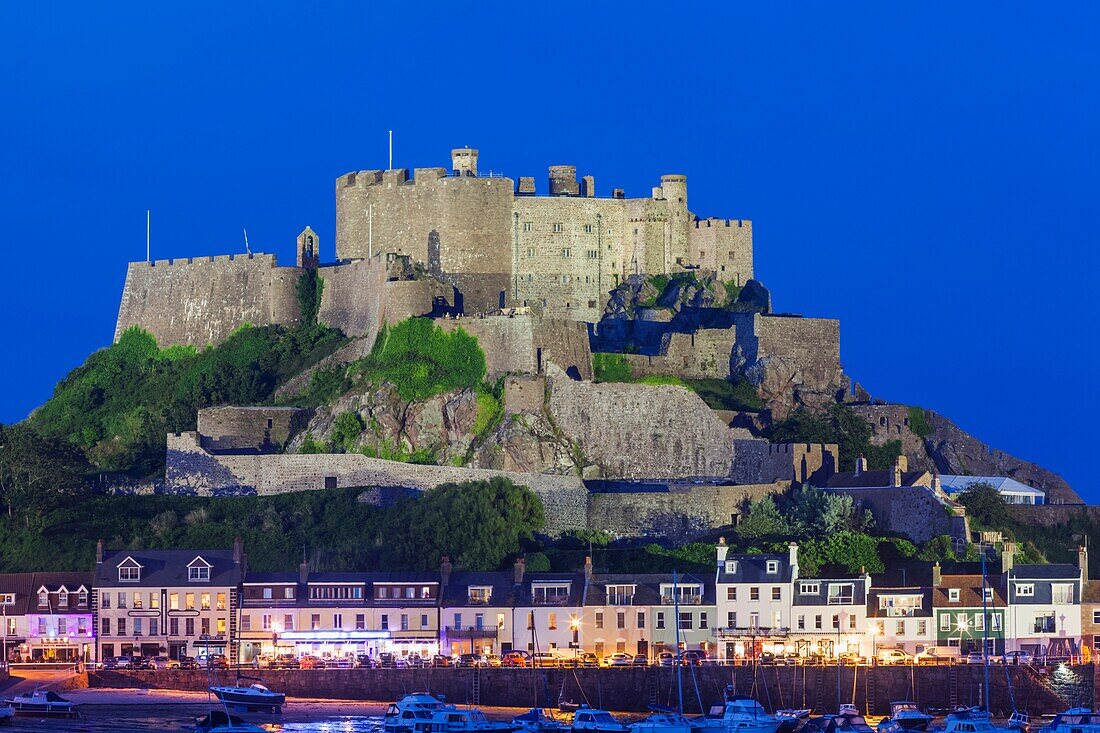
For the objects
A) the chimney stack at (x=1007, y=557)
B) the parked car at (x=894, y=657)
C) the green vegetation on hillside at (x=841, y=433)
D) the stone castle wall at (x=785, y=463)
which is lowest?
the parked car at (x=894, y=657)

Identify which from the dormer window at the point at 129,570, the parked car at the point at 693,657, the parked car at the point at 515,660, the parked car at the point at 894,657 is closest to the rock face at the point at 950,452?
the parked car at the point at 894,657

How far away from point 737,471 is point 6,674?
78.2 ft

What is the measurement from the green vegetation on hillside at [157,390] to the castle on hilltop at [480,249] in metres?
1.05

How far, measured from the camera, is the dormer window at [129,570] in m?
79.1

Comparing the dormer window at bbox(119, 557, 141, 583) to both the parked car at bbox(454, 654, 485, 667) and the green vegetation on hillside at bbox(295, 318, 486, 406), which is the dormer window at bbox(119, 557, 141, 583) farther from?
the green vegetation on hillside at bbox(295, 318, 486, 406)

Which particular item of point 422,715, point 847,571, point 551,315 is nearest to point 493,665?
point 422,715

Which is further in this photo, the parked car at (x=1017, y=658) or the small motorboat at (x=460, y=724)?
the parked car at (x=1017, y=658)

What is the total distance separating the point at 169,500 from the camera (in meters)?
85.9

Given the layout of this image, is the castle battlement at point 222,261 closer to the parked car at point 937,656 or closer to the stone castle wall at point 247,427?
the stone castle wall at point 247,427

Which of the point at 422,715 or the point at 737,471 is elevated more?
the point at 737,471

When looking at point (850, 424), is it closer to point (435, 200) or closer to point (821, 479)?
point (821, 479)

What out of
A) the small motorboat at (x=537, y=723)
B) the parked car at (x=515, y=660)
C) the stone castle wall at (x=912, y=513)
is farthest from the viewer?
the stone castle wall at (x=912, y=513)

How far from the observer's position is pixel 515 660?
74562 mm

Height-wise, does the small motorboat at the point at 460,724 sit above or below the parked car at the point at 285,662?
below
